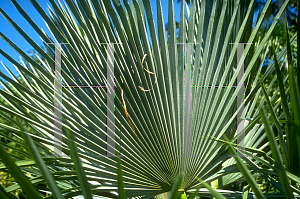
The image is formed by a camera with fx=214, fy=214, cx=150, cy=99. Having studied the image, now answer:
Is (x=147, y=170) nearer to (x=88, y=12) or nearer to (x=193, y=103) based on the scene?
(x=193, y=103)

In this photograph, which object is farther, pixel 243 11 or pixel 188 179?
pixel 243 11

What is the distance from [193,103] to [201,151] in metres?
0.25

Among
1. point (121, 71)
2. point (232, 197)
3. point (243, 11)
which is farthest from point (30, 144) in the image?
point (243, 11)

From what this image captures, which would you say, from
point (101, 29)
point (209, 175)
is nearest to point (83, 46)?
point (101, 29)

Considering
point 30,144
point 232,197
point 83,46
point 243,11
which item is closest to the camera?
point 30,144

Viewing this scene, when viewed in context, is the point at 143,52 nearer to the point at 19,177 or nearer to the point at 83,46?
the point at 83,46

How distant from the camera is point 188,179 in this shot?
3.54 ft

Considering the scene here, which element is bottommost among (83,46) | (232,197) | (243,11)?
(232,197)

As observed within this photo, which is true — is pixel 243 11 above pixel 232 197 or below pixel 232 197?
above

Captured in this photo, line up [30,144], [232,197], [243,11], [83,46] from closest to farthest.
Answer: [30,144] < [232,197] < [83,46] < [243,11]

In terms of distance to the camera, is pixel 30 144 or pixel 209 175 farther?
pixel 209 175

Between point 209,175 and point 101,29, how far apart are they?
0.92 metres

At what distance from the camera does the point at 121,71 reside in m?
1.09

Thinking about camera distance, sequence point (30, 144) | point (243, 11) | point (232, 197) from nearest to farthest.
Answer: point (30, 144)
point (232, 197)
point (243, 11)
